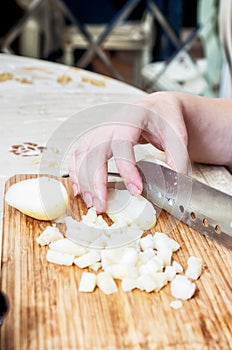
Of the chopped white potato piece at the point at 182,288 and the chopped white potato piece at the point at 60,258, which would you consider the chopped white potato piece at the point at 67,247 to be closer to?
the chopped white potato piece at the point at 60,258

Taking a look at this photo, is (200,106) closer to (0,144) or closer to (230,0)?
(0,144)

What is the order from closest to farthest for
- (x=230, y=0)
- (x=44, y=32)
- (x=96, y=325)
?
(x=96, y=325) → (x=230, y=0) → (x=44, y=32)

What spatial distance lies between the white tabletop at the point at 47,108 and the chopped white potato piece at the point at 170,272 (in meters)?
0.25

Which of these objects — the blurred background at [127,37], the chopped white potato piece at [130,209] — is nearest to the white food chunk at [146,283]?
the chopped white potato piece at [130,209]

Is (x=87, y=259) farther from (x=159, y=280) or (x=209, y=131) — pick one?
(x=209, y=131)

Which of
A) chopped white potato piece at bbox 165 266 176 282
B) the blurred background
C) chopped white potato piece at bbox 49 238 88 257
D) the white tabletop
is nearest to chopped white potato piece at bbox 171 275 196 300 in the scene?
chopped white potato piece at bbox 165 266 176 282

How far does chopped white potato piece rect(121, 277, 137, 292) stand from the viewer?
1.99 feet

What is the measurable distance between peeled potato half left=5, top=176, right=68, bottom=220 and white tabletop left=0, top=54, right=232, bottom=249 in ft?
0.13

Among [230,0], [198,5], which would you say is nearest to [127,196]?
[230,0]

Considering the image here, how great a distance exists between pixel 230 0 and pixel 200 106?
70 centimetres

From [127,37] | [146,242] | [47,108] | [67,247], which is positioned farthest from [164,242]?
[127,37]

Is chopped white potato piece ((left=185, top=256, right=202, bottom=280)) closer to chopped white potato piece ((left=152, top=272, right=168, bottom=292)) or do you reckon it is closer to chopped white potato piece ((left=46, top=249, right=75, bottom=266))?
chopped white potato piece ((left=152, top=272, right=168, bottom=292))

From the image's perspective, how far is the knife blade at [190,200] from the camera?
69 cm

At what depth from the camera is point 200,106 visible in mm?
910
